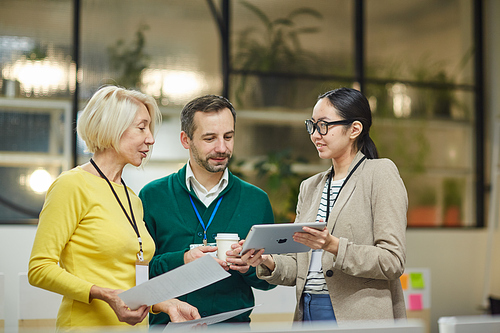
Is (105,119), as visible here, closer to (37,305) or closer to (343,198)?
(343,198)

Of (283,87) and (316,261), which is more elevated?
(283,87)

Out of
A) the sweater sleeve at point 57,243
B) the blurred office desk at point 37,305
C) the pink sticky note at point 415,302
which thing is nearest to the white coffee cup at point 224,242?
the sweater sleeve at point 57,243

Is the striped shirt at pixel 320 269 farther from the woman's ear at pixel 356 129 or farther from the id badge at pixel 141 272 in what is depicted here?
the id badge at pixel 141 272

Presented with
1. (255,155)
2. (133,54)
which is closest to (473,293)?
(255,155)

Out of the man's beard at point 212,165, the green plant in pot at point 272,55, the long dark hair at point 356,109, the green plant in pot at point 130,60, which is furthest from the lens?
the green plant in pot at point 272,55

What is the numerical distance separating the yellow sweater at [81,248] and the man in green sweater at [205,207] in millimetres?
255

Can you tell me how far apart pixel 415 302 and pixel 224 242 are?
8.50ft

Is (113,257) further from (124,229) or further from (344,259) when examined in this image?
(344,259)

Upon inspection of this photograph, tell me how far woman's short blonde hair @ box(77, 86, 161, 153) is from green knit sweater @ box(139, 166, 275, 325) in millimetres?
328

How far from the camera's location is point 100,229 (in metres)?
1.52

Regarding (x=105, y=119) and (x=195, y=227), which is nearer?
(x=105, y=119)

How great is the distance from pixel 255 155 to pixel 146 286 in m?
3.53

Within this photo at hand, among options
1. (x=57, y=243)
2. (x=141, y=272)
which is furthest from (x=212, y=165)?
(x=57, y=243)

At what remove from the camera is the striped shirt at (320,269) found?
1635 mm
